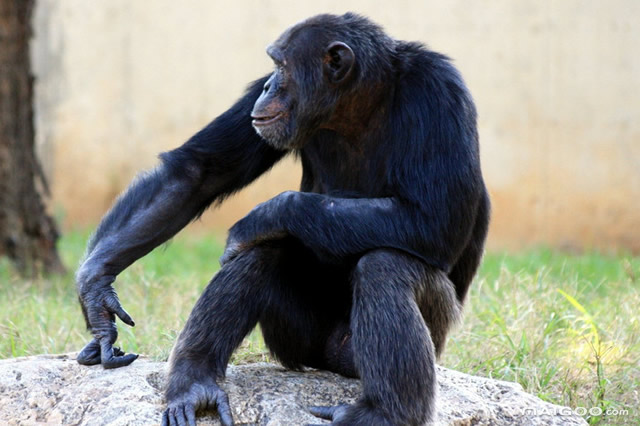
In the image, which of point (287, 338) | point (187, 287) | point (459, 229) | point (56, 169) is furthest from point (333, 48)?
point (56, 169)

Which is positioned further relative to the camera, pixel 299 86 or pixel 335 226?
pixel 299 86

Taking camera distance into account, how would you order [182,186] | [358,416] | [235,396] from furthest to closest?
1. [182,186]
2. [235,396]
3. [358,416]

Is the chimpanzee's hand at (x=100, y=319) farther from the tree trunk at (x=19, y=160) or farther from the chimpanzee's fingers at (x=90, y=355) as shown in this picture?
the tree trunk at (x=19, y=160)

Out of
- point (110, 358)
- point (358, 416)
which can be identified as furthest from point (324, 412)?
point (110, 358)

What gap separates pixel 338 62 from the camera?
13.5 feet

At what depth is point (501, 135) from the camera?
35.4ft

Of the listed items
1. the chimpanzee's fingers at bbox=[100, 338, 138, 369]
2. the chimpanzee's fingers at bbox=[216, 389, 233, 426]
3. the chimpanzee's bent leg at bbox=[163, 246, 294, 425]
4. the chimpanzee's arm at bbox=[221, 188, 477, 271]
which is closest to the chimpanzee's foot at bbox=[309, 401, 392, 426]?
the chimpanzee's fingers at bbox=[216, 389, 233, 426]

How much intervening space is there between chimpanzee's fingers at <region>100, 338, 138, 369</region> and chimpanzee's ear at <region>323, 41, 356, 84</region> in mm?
1549

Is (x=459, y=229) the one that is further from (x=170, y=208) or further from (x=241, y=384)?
(x=170, y=208)

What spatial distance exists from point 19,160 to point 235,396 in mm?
4843

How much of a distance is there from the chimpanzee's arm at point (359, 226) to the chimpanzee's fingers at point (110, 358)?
721 millimetres

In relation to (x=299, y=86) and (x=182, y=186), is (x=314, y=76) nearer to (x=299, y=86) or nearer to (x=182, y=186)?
(x=299, y=86)

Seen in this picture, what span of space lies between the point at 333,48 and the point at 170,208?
44.5 inches

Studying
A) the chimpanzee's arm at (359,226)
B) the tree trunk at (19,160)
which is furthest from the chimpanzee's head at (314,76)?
the tree trunk at (19,160)
